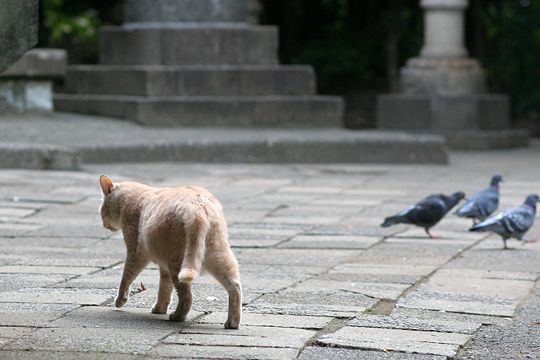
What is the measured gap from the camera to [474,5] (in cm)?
1983

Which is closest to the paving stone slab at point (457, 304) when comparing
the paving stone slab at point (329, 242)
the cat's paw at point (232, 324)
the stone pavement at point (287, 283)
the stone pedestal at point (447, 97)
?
the stone pavement at point (287, 283)

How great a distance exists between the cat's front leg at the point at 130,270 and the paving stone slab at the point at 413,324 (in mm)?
904

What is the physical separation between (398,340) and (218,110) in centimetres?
914

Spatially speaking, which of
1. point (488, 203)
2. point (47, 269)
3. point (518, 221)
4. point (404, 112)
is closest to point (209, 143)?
point (488, 203)

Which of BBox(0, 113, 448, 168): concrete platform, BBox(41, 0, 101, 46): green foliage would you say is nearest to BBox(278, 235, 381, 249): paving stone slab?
BBox(0, 113, 448, 168): concrete platform

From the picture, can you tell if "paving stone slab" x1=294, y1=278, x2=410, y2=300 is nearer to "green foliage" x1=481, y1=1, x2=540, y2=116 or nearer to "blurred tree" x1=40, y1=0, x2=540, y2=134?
"green foliage" x1=481, y1=1, x2=540, y2=116

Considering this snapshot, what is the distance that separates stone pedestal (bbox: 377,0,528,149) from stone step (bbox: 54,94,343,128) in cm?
229

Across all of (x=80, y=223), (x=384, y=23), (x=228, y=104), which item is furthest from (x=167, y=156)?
(x=384, y=23)

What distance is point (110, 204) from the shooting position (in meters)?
5.30

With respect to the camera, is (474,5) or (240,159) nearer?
(240,159)

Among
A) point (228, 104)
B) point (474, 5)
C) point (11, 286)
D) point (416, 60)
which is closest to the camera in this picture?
point (11, 286)

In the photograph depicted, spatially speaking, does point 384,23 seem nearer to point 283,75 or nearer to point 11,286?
point 283,75

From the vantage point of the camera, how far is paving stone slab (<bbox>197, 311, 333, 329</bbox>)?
5016 millimetres

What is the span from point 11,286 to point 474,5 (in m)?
15.0
